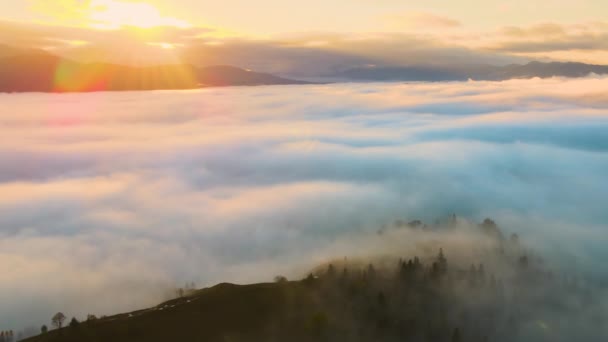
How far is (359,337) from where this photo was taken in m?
198

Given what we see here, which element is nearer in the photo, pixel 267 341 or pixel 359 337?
pixel 267 341

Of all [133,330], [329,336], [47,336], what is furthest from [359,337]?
[47,336]

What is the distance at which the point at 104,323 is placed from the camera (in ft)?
639

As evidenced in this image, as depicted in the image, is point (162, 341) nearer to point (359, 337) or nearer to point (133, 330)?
point (133, 330)

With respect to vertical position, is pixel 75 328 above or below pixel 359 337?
above

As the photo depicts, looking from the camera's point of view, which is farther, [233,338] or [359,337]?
[359,337]

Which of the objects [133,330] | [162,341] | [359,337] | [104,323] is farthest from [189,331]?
[359,337]

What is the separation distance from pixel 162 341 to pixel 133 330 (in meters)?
16.9

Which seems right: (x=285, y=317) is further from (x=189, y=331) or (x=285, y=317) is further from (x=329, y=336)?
(x=189, y=331)

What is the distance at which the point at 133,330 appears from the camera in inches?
7456

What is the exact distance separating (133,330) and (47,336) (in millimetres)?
35633

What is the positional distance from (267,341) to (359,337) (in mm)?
41979

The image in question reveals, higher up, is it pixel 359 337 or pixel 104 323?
pixel 104 323

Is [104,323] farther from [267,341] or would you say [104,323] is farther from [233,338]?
[267,341]
